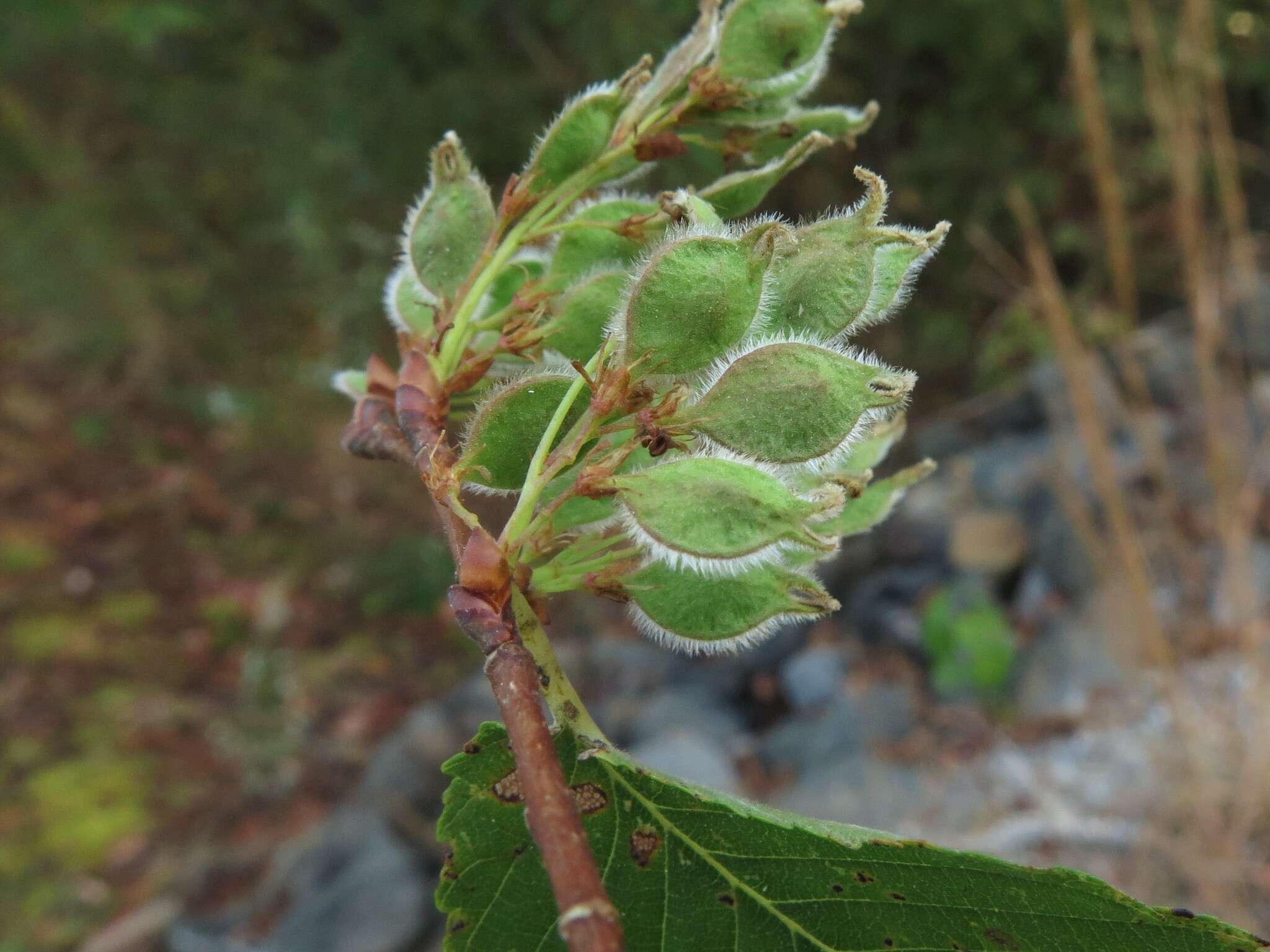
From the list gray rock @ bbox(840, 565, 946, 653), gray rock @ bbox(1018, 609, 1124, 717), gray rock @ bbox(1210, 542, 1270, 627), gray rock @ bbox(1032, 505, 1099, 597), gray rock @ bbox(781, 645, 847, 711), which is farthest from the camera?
gray rock @ bbox(840, 565, 946, 653)

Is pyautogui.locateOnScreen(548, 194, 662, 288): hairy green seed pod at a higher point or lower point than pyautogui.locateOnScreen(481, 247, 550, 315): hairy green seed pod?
lower

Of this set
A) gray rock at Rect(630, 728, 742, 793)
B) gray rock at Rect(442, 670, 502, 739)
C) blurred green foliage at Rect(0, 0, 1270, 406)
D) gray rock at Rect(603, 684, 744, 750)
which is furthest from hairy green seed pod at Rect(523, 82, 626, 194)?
gray rock at Rect(442, 670, 502, 739)

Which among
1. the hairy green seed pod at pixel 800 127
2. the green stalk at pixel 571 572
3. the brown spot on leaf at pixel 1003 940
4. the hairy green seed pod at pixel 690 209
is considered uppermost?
the hairy green seed pod at pixel 800 127

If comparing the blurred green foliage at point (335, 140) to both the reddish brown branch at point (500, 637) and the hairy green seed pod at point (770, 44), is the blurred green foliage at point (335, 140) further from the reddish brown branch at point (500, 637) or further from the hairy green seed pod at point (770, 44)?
the reddish brown branch at point (500, 637)

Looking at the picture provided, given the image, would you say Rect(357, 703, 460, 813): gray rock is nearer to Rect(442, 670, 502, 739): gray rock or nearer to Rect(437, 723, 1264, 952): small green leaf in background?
Rect(442, 670, 502, 739): gray rock

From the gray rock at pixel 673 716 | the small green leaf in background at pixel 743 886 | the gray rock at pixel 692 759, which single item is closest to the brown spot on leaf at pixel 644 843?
the small green leaf in background at pixel 743 886

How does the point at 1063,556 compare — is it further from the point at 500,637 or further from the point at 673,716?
the point at 500,637
